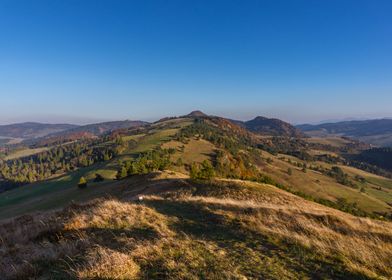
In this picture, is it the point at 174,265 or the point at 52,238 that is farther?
the point at 52,238

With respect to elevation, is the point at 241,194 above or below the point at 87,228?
below

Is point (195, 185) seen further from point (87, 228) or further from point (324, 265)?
point (324, 265)

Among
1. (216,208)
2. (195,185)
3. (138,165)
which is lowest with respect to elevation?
(138,165)

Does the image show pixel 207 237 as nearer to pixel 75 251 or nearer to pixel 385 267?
pixel 75 251

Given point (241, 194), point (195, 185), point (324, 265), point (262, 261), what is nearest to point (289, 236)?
point (324, 265)

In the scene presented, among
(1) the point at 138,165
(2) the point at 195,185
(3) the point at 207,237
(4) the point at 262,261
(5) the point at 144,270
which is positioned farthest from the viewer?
(1) the point at 138,165

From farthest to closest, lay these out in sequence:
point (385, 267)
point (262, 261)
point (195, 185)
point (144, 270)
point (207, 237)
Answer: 1. point (195, 185)
2. point (207, 237)
3. point (385, 267)
4. point (262, 261)
5. point (144, 270)

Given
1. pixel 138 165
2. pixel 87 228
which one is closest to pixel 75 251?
pixel 87 228
